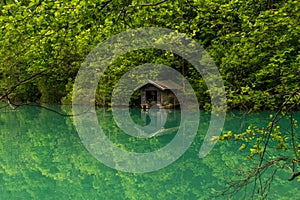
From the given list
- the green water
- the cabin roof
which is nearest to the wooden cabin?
the cabin roof

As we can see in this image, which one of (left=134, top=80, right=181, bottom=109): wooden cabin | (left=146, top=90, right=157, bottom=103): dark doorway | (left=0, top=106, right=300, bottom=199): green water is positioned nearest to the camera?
(left=0, top=106, right=300, bottom=199): green water

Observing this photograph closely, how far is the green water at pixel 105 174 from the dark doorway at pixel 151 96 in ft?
34.0

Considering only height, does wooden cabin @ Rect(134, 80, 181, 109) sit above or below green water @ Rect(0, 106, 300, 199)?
above

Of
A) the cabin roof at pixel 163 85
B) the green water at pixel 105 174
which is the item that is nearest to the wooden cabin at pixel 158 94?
the cabin roof at pixel 163 85

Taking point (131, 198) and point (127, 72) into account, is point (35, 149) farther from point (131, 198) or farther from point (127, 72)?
point (127, 72)

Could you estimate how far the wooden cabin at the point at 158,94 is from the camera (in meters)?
22.7

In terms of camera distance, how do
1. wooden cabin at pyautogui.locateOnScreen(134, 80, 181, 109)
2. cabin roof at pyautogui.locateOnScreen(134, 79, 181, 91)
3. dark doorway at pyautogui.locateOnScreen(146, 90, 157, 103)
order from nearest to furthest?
1. cabin roof at pyautogui.locateOnScreen(134, 79, 181, 91)
2. wooden cabin at pyautogui.locateOnScreen(134, 80, 181, 109)
3. dark doorway at pyautogui.locateOnScreen(146, 90, 157, 103)

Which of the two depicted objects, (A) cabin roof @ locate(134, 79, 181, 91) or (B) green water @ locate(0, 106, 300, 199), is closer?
(B) green water @ locate(0, 106, 300, 199)

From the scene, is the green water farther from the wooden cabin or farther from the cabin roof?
Result: the wooden cabin

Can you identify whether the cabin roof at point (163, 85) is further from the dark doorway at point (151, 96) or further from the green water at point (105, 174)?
the green water at point (105, 174)

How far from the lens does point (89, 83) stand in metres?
24.1

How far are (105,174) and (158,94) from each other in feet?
49.0

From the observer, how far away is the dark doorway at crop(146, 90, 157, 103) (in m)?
23.8

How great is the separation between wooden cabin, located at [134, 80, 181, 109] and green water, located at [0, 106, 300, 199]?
935cm
